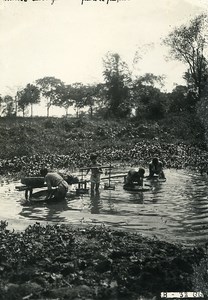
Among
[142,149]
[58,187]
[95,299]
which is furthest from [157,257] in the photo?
[142,149]

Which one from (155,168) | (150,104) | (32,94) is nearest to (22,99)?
(32,94)

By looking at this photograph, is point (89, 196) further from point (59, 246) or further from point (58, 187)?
point (59, 246)

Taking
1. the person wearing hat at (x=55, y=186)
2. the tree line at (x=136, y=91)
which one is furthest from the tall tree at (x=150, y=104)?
the person wearing hat at (x=55, y=186)

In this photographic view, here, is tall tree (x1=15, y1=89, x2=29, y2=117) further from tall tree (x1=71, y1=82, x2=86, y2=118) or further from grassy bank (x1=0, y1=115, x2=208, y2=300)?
grassy bank (x1=0, y1=115, x2=208, y2=300)

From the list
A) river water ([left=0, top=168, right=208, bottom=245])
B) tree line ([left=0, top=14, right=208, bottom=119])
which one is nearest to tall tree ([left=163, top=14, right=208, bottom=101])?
tree line ([left=0, top=14, right=208, bottom=119])

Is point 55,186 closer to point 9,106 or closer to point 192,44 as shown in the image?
point 192,44

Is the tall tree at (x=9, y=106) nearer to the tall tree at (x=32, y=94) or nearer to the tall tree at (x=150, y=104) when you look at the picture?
the tall tree at (x=32, y=94)
